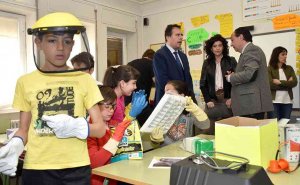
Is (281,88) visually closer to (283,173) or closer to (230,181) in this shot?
(283,173)

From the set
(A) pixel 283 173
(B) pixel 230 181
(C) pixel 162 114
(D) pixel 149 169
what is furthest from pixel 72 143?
(A) pixel 283 173

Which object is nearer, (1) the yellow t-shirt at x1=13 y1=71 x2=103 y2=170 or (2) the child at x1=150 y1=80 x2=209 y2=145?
(1) the yellow t-shirt at x1=13 y1=71 x2=103 y2=170

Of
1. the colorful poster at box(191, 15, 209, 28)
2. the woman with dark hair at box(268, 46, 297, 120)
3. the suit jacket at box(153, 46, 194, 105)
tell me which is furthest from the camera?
the colorful poster at box(191, 15, 209, 28)

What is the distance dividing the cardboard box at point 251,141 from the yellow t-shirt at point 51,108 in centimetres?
55

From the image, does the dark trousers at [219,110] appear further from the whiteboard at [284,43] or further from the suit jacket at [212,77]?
the whiteboard at [284,43]

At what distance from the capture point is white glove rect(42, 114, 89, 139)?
992mm

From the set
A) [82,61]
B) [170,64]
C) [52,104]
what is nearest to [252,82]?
[170,64]

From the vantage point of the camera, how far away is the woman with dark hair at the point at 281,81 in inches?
126

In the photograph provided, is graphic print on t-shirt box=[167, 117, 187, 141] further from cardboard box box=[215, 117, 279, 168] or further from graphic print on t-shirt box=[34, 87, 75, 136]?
graphic print on t-shirt box=[34, 87, 75, 136]

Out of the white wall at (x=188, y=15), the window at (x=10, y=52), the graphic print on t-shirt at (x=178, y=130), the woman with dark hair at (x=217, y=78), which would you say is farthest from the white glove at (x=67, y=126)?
the white wall at (x=188, y=15)

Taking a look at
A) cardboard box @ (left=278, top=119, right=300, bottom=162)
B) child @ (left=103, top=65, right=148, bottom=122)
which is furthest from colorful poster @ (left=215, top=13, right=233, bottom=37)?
cardboard box @ (left=278, top=119, right=300, bottom=162)

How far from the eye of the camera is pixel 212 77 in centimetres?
275

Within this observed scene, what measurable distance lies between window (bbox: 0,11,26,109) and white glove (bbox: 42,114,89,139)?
248 centimetres

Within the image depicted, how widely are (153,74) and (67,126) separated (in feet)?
6.35
